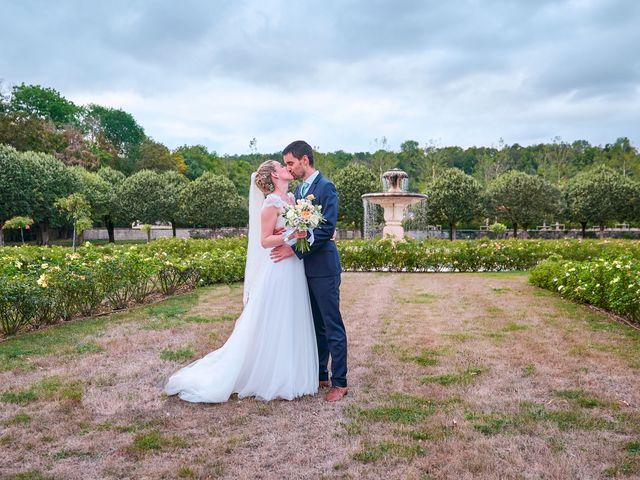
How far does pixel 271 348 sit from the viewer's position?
4.61 m

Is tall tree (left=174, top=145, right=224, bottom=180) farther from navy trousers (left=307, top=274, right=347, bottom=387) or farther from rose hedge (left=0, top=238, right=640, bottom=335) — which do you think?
navy trousers (left=307, top=274, right=347, bottom=387)

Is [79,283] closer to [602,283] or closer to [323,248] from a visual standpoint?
[323,248]

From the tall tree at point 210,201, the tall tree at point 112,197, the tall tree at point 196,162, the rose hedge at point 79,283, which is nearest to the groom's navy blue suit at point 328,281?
the rose hedge at point 79,283

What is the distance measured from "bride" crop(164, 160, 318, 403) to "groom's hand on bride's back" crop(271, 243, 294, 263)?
0.21 feet

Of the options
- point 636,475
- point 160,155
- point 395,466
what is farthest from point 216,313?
point 160,155

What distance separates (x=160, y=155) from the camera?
2218 inches

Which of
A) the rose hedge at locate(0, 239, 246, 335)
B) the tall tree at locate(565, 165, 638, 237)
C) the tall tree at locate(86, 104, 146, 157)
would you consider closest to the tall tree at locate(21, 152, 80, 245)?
the rose hedge at locate(0, 239, 246, 335)

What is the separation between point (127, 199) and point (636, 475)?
42268 millimetres

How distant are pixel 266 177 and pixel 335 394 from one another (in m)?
2.07

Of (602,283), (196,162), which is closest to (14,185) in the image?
(602,283)

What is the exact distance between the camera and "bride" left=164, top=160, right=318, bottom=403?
4.55 metres

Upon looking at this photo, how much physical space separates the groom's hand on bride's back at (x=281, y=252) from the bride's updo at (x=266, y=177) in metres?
0.55

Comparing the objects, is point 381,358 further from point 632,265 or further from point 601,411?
point 632,265

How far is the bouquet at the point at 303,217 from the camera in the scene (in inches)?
168
